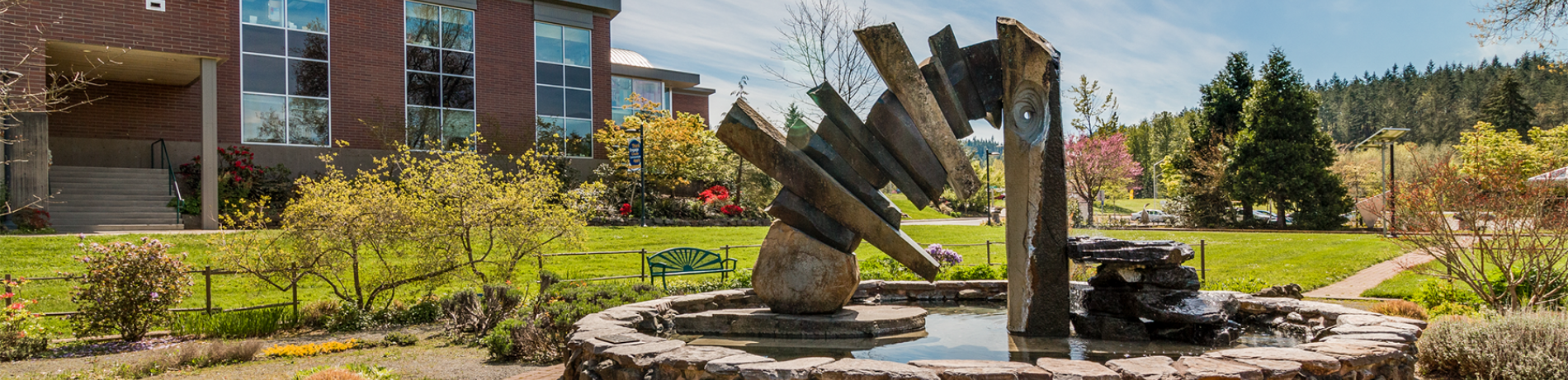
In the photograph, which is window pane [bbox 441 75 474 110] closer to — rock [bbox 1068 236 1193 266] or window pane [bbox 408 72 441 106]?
window pane [bbox 408 72 441 106]

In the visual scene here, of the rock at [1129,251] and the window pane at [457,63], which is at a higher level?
the window pane at [457,63]

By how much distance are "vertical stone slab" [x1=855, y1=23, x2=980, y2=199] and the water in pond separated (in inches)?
48.6

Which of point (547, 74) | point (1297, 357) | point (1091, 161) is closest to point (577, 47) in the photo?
point (547, 74)

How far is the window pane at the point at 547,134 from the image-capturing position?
26281mm

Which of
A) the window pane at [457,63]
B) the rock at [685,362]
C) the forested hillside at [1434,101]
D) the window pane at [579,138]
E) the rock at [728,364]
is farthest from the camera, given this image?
the forested hillside at [1434,101]

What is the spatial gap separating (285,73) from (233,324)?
50.7ft

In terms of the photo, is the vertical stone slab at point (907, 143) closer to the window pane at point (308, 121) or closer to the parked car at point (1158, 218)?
the window pane at point (308, 121)

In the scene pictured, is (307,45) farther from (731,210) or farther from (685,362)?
(685,362)

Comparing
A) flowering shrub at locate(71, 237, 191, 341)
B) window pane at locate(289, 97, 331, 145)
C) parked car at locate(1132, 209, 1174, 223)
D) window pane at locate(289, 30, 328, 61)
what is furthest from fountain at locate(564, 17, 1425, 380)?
parked car at locate(1132, 209, 1174, 223)

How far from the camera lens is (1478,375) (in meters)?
6.15

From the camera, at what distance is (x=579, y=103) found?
27.5m

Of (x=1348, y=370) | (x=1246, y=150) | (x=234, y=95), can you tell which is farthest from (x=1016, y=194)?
(x=1246, y=150)

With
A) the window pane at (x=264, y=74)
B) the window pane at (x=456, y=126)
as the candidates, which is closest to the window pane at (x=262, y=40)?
the window pane at (x=264, y=74)

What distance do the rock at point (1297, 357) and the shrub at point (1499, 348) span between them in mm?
2410
